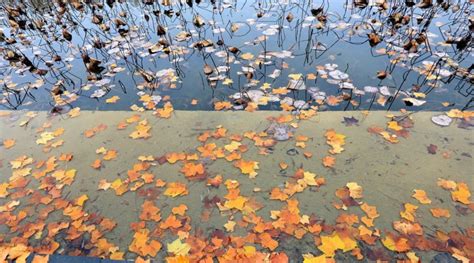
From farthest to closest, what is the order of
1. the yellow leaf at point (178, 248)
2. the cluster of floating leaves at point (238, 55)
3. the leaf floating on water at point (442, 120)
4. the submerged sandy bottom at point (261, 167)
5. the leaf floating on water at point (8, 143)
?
the cluster of floating leaves at point (238, 55) < the leaf floating on water at point (8, 143) < the leaf floating on water at point (442, 120) < the submerged sandy bottom at point (261, 167) < the yellow leaf at point (178, 248)

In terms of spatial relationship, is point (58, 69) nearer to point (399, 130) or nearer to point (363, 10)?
point (399, 130)

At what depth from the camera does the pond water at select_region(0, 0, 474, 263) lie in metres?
2.21

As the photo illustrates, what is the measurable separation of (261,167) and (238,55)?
2.39 metres

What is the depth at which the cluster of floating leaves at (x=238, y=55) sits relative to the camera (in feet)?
12.6

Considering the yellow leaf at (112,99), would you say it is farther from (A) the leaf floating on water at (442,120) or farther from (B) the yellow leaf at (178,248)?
(A) the leaf floating on water at (442,120)

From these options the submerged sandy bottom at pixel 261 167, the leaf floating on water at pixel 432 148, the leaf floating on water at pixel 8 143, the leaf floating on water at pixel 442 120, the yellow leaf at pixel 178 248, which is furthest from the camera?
the leaf floating on water at pixel 8 143

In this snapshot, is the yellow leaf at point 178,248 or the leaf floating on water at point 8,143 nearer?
the yellow leaf at point 178,248

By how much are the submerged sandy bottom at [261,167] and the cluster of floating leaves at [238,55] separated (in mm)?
478

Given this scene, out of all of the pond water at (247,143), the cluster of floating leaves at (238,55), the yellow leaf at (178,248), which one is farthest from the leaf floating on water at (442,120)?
the yellow leaf at (178,248)

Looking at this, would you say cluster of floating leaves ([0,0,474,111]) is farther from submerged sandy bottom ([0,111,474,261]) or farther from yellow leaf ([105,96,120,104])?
submerged sandy bottom ([0,111,474,261])

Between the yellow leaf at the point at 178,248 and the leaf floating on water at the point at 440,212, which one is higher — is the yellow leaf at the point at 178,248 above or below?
above

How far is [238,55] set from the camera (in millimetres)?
4680

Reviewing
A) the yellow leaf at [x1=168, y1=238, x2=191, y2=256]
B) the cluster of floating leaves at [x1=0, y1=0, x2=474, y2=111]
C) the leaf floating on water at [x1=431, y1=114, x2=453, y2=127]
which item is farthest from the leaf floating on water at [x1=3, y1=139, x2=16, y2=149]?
the leaf floating on water at [x1=431, y1=114, x2=453, y2=127]

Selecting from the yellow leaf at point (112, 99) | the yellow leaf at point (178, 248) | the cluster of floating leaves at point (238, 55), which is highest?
the yellow leaf at point (178, 248)
